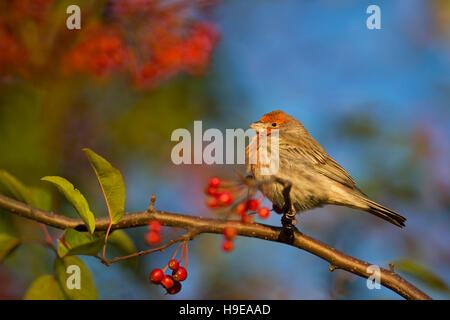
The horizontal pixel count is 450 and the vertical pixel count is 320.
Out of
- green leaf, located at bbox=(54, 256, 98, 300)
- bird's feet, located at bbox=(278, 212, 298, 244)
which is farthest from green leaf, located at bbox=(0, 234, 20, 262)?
bird's feet, located at bbox=(278, 212, 298, 244)

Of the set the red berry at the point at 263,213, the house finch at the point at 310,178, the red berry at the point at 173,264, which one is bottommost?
the red berry at the point at 173,264

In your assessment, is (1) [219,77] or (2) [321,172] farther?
(1) [219,77]

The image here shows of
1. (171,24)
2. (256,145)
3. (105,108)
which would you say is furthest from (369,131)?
(105,108)

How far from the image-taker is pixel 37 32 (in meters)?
4.65

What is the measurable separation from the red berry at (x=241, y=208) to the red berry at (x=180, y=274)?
0.58 m

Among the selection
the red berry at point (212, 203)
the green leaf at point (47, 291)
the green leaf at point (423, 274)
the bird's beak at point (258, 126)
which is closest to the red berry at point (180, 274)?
the red berry at point (212, 203)

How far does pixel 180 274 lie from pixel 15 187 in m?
1.20

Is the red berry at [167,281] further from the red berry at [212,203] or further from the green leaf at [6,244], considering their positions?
the green leaf at [6,244]

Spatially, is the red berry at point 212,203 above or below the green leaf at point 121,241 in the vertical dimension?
above

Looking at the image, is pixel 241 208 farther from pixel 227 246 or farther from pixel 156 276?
pixel 156 276

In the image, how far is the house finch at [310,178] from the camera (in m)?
3.87
